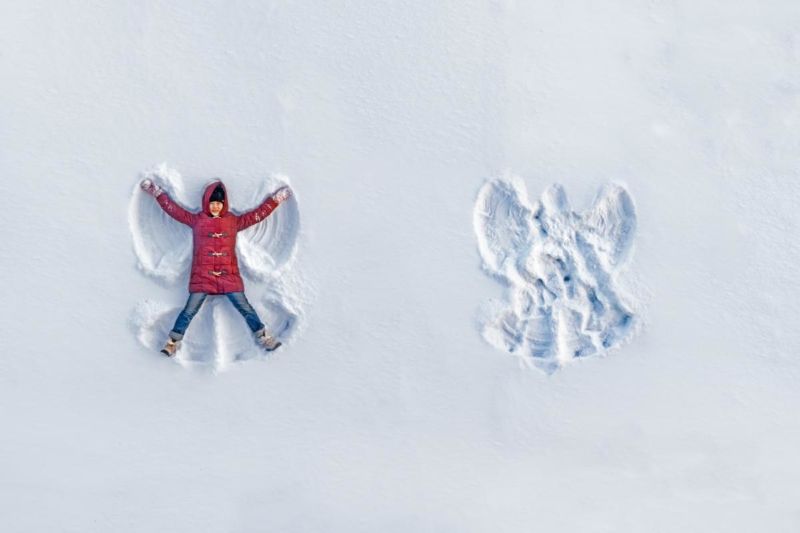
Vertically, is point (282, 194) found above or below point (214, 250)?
above

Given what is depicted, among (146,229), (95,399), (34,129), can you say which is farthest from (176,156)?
(95,399)

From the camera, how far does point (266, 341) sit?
163 inches

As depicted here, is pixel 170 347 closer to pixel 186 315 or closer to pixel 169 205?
pixel 186 315

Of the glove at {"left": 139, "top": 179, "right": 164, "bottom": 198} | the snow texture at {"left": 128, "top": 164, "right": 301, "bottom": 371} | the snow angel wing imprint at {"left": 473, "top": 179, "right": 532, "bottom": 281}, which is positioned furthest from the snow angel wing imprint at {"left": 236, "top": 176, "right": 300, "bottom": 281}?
the snow angel wing imprint at {"left": 473, "top": 179, "right": 532, "bottom": 281}

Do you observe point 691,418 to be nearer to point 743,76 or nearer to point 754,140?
point 754,140

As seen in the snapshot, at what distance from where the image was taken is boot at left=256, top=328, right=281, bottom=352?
163 inches

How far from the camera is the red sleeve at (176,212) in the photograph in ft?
13.4

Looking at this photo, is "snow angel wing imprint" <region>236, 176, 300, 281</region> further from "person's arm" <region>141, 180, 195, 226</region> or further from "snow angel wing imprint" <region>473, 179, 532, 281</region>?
"snow angel wing imprint" <region>473, 179, 532, 281</region>

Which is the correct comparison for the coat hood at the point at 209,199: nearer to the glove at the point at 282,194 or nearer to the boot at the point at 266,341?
the glove at the point at 282,194

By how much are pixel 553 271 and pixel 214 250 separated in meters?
1.65

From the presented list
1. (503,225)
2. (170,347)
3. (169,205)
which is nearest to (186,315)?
(170,347)

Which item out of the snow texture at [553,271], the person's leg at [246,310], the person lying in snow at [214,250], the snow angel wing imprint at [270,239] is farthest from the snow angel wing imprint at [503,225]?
the person's leg at [246,310]

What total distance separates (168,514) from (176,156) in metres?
1.73

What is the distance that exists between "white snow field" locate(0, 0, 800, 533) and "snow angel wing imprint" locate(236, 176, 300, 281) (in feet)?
0.04
